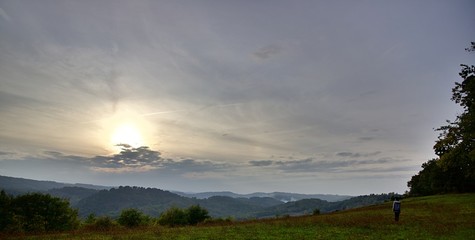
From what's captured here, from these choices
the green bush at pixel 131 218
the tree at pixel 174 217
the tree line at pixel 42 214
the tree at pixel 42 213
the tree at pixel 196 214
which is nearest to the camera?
the tree line at pixel 42 214

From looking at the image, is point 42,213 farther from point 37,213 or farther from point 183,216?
point 183,216

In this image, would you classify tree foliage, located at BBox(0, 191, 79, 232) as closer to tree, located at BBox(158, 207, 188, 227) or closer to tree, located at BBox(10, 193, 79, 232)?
tree, located at BBox(10, 193, 79, 232)

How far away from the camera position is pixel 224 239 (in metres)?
24.6

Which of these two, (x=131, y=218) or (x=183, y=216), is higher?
(x=131, y=218)

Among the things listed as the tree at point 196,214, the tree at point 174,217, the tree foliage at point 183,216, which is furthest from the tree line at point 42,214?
the tree at point 196,214

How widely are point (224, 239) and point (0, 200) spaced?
2141 inches

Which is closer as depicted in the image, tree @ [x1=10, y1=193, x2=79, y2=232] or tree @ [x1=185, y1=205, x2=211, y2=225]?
tree @ [x1=10, y1=193, x2=79, y2=232]

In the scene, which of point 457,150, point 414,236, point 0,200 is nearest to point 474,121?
point 457,150

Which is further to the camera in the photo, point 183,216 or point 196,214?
point 196,214

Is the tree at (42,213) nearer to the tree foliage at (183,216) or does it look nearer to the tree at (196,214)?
the tree foliage at (183,216)

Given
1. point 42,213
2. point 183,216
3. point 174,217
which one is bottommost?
point 174,217

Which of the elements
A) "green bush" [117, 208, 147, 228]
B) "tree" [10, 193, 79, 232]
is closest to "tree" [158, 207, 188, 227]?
"green bush" [117, 208, 147, 228]

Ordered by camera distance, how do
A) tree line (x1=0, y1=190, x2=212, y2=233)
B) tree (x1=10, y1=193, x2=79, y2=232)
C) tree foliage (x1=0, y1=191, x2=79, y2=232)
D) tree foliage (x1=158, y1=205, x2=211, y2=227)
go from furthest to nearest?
tree foliage (x1=158, y1=205, x2=211, y2=227), tree (x1=10, y1=193, x2=79, y2=232), tree line (x1=0, y1=190, x2=212, y2=233), tree foliage (x1=0, y1=191, x2=79, y2=232)

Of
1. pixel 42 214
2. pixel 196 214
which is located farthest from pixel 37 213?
pixel 196 214
